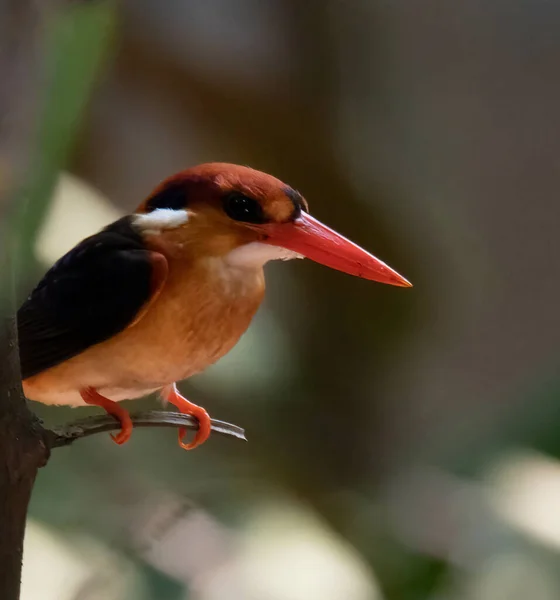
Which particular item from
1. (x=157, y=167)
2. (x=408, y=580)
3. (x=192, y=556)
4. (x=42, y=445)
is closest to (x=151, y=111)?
(x=157, y=167)

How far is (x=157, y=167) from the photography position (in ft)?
4.40

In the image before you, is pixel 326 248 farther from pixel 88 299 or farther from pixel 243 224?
pixel 88 299

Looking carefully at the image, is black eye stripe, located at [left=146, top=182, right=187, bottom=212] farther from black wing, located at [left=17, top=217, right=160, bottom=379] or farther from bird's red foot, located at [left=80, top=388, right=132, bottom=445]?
bird's red foot, located at [left=80, top=388, right=132, bottom=445]

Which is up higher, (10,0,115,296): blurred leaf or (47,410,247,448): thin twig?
(10,0,115,296): blurred leaf

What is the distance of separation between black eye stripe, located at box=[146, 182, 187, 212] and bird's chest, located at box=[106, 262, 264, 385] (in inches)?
1.9

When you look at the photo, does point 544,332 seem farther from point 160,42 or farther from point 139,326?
point 139,326

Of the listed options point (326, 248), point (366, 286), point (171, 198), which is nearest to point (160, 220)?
point (171, 198)

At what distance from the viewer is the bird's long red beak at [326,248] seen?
0.42 meters

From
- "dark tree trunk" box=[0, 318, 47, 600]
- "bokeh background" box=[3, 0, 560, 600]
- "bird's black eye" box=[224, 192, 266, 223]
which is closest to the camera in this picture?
"dark tree trunk" box=[0, 318, 47, 600]

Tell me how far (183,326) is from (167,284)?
0.03 m

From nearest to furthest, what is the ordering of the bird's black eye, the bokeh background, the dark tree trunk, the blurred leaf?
the dark tree trunk, the bird's black eye, the blurred leaf, the bokeh background

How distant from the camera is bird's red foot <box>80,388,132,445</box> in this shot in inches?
17.6

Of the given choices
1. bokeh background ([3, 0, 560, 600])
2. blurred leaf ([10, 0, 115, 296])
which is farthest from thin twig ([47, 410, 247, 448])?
bokeh background ([3, 0, 560, 600])

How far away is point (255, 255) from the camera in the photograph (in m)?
0.47
